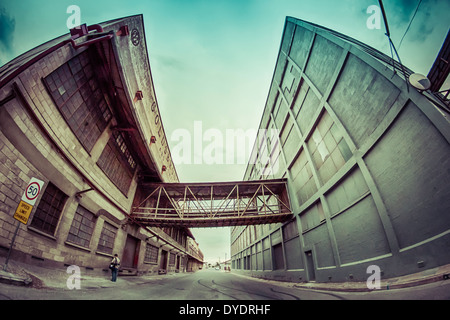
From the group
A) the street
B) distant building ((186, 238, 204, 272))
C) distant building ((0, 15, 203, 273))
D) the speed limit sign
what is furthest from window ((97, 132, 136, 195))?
distant building ((186, 238, 204, 272))

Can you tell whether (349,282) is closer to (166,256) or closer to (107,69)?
(107,69)

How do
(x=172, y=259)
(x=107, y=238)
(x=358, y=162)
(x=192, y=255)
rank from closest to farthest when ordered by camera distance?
(x=358, y=162), (x=107, y=238), (x=172, y=259), (x=192, y=255)

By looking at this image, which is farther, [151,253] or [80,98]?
[151,253]

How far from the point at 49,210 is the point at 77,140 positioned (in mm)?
2705

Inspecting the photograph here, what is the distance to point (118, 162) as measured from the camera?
10.1m

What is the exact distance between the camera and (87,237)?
788 centimetres

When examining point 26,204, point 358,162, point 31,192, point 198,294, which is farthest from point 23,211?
point 358,162

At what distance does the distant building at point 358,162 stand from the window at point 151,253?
1051 cm

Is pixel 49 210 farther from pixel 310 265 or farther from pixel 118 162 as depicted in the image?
pixel 310 265

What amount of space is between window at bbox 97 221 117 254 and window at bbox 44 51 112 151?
4.52 metres

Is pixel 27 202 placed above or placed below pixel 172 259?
above

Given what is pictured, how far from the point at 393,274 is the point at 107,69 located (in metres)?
13.1

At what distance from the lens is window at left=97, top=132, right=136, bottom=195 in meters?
8.93
